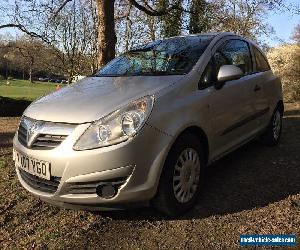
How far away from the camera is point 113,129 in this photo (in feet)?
10.8

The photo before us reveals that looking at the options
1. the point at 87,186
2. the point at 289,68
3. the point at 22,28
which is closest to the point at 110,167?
the point at 87,186

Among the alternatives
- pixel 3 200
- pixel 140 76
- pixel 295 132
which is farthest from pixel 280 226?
pixel 295 132

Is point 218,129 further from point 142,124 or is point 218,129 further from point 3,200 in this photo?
point 3,200

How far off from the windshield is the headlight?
93cm

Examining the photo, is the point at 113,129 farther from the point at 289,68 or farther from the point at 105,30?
the point at 289,68

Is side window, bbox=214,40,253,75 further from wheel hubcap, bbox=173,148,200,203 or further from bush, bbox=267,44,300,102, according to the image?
bush, bbox=267,44,300,102

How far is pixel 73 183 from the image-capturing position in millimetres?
3354

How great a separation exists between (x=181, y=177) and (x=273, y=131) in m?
2.82

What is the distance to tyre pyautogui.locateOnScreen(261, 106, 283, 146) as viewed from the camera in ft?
19.5

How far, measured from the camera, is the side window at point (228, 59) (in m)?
4.22

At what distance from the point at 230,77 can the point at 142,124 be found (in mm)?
1303

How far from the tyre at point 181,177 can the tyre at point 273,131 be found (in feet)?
7.55

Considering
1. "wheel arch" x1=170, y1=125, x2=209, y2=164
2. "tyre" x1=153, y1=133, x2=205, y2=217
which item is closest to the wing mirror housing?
"wheel arch" x1=170, y1=125, x2=209, y2=164

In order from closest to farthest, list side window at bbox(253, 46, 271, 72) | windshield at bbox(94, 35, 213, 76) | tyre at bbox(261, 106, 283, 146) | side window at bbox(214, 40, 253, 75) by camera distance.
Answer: windshield at bbox(94, 35, 213, 76) < side window at bbox(214, 40, 253, 75) < side window at bbox(253, 46, 271, 72) < tyre at bbox(261, 106, 283, 146)
